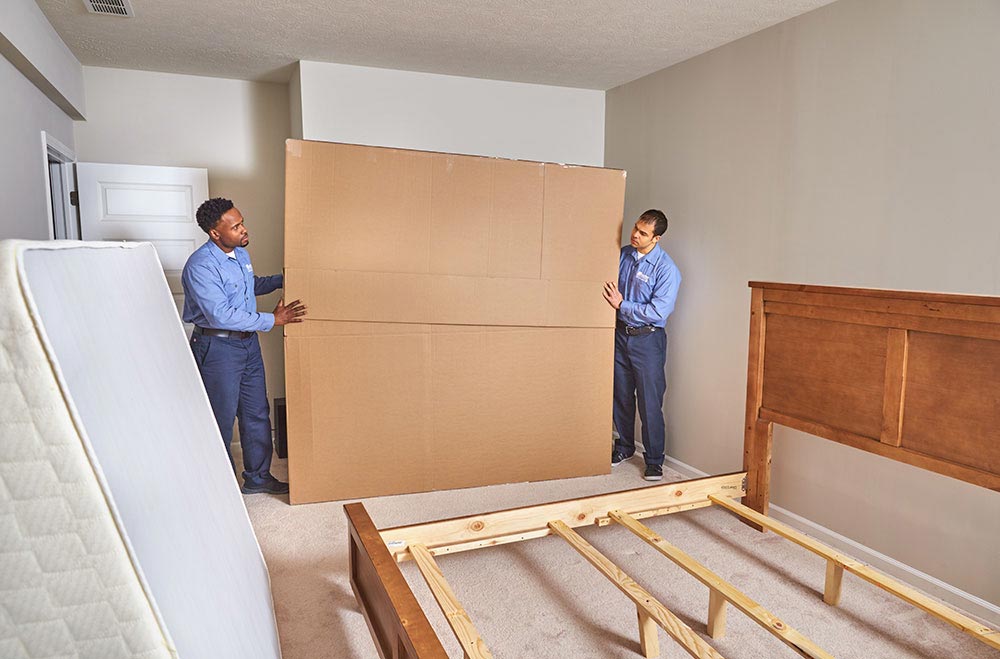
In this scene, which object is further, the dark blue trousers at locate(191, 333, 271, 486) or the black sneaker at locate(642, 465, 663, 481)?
the black sneaker at locate(642, 465, 663, 481)

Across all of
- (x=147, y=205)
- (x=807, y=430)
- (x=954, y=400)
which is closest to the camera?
(x=954, y=400)

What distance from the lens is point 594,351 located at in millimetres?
3527

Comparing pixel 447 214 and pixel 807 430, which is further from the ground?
pixel 447 214

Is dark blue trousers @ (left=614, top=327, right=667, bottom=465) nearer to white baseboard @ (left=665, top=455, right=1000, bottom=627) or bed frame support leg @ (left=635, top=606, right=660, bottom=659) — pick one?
white baseboard @ (left=665, top=455, right=1000, bottom=627)

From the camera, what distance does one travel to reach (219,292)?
303 centimetres

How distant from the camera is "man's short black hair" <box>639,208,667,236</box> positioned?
3.54 meters

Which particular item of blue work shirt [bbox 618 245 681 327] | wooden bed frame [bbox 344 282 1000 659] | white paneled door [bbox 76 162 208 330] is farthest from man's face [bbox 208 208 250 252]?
blue work shirt [bbox 618 245 681 327]

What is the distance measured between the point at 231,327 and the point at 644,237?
220 cm

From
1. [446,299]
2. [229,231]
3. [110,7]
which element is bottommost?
[446,299]

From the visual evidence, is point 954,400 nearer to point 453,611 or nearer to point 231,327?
point 453,611

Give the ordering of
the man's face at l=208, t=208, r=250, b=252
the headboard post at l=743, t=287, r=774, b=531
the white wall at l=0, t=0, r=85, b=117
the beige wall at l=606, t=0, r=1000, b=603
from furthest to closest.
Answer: the man's face at l=208, t=208, r=250, b=252
the headboard post at l=743, t=287, r=774, b=531
the white wall at l=0, t=0, r=85, b=117
the beige wall at l=606, t=0, r=1000, b=603

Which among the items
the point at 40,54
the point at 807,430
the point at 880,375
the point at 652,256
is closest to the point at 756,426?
the point at 807,430

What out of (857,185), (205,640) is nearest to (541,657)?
(205,640)

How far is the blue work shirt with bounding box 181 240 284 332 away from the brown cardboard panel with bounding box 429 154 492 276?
89 cm
